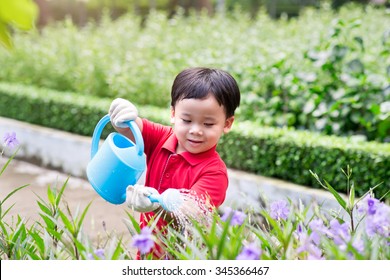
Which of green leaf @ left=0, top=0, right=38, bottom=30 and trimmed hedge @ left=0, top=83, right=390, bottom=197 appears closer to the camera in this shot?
green leaf @ left=0, top=0, right=38, bottom=30

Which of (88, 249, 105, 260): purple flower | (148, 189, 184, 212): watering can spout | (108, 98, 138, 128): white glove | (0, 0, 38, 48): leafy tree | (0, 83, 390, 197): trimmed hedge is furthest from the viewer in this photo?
(0, 83, 390, 197): trimmed hedge

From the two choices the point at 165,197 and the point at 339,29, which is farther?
the point at 339,29

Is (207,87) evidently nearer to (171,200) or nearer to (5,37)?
(171,200)

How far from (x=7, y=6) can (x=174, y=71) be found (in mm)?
5090

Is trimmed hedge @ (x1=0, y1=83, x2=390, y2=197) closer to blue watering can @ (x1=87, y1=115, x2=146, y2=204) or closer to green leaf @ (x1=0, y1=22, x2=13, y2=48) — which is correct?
blue watering can @ (x1=87, y1=115, x2=146, y2=204)

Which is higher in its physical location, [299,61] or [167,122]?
[299,61]

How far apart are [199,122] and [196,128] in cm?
3

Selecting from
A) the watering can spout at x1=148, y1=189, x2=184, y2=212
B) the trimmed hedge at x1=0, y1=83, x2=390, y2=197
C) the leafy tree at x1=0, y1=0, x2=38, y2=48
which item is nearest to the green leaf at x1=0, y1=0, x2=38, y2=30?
the leafy tree at x1=0, y1=0, x2=38, y2=48

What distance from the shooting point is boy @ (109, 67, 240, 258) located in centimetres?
201

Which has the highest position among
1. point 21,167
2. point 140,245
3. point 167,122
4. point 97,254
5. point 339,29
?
point 339,29

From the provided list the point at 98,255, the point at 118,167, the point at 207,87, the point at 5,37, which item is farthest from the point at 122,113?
the point at 5,37
